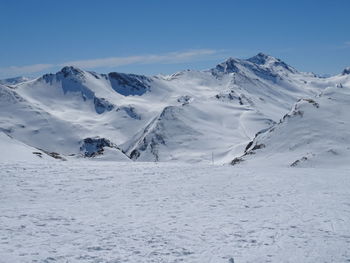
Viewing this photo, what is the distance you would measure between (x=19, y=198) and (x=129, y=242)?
8679mm

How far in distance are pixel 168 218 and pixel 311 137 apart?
60754 mm

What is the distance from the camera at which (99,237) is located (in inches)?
624

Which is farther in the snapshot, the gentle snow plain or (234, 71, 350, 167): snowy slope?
(234, 71, 350, 167): snowy slope

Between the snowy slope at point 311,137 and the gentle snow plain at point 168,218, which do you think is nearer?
the gentle snow plain at point 168,218

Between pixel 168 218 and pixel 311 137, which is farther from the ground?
pixel 311 137

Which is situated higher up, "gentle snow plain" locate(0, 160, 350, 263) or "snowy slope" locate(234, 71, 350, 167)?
"snowy slope" locate(234, 71, 350, 167)

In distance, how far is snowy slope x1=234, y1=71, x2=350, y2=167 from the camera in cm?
6381

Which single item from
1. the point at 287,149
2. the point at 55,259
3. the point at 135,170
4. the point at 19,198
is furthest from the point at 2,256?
the point at 287,149

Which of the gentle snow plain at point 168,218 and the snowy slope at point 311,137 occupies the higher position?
the snowy slope at point 311,137

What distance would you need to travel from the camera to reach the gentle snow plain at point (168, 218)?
1448 centimetres

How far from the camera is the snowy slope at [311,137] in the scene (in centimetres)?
6381

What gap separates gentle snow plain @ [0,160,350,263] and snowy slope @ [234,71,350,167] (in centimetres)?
3478

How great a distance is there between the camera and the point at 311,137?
2923 inches

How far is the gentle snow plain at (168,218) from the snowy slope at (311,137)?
34778mm
